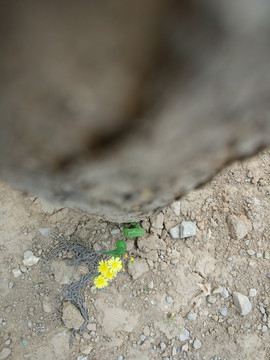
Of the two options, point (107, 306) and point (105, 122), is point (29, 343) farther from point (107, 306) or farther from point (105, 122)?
point (105, 122)

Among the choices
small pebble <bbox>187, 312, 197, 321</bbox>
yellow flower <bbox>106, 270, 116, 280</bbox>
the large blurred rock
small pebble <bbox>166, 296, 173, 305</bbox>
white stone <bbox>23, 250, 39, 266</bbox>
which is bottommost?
white stone <bbox>23, 250, 39, 266</bbox>

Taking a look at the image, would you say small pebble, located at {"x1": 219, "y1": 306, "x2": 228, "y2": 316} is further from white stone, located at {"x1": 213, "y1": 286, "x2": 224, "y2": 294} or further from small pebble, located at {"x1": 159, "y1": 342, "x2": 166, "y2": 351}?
small pebble, located at {"x1": 159, "y1": 342, "x2": 166, "y2": 351}

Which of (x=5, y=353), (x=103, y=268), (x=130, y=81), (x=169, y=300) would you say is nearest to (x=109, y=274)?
(x=103, y=268)

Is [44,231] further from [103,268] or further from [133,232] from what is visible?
[133,232]

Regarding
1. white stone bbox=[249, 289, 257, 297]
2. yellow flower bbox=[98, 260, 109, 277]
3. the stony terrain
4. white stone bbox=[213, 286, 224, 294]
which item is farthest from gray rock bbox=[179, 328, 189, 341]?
yellow flower bbox=[98, 260, 109, 277]

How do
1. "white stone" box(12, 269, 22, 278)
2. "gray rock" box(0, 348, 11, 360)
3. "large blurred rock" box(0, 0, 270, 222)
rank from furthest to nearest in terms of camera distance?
1. "white stone" box(12, 269, 22, 278)
2. "gray rock" box(0, 348, 11, 360)
3. "large blurred rock" box(0, 0, 270, 222)
